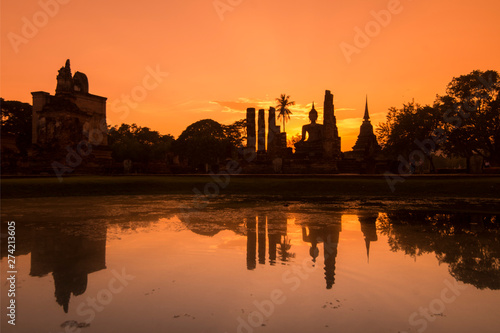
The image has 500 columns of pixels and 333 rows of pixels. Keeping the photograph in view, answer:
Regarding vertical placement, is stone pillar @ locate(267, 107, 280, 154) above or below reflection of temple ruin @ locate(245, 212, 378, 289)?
above

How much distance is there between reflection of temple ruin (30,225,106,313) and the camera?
431 centimetres

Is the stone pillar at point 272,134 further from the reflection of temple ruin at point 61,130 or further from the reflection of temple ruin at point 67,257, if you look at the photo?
the reflection of temple ruin at point 67,257

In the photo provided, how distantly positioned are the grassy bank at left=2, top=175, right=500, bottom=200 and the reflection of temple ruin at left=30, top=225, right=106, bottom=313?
1052cm

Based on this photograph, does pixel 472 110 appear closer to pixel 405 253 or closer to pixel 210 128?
pixel 405 253

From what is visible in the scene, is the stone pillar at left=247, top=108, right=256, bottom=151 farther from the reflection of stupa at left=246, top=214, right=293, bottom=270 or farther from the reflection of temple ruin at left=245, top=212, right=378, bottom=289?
the reflection of stupa at left=246, top=214, right=293, bottom=270

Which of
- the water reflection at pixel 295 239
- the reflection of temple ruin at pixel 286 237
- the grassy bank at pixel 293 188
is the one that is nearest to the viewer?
the water reflection at pixel 295 239

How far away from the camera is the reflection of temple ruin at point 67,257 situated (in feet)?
14.1

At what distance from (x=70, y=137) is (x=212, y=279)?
27664 mm

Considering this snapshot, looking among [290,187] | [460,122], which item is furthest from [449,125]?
[290,187]

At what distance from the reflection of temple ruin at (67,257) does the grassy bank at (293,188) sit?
34.5 feet

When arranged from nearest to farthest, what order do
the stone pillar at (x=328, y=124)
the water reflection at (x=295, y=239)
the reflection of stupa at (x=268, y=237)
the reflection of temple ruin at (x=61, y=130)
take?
the water reflection at (x=295, y=239)
the reflection of stupa at (x=268, y=237)
the reflection of temple ruin at (x=61, y=130)
the stone pillar at (x=328, y=124)

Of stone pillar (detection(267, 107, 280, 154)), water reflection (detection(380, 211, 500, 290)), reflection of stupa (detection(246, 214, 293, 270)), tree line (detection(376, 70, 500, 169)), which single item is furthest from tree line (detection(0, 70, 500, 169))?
reflection of stupa (detection(246, 214, 293, 270))

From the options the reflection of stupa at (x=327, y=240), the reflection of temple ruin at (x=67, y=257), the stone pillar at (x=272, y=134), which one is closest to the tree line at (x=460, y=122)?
the stone pillar at (x=272, y=134)

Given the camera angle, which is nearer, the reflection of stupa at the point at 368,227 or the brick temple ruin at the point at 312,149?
the reflection of stupa at the point at 368,227
